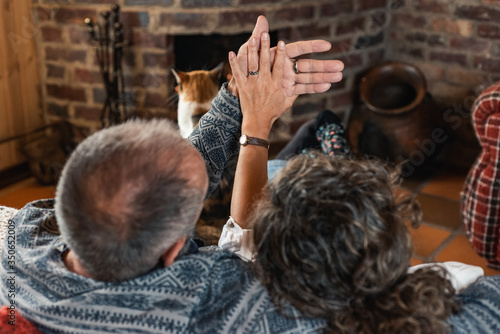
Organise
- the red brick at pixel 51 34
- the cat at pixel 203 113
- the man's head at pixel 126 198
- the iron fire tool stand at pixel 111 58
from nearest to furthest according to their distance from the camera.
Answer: the man's head at pixel 126 198, the cat at pixel 203 113, the iron fire tool stand at pixel 111 58, the red brick at pixel 51 34

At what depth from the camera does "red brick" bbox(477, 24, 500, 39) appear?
294 centimetres

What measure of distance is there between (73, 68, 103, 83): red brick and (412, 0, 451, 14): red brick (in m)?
1.72

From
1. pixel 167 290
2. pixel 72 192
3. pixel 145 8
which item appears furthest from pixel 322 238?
pixel 145 8

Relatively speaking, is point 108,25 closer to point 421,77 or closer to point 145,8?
point 145,8

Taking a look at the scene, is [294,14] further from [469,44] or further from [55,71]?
[55,71]

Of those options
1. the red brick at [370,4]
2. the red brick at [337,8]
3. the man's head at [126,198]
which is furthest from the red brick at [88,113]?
the man's head at [126,198]

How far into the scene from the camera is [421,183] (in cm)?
300

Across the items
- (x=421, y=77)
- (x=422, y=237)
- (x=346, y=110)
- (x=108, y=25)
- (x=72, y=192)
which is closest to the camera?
(x=72, y=192)

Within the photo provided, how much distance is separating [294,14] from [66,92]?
1212mm

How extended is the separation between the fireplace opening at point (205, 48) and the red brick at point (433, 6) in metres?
0.86

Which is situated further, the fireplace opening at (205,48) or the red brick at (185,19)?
the fireplace opening at (205,48)

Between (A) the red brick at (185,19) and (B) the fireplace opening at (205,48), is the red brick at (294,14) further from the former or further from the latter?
(A) the red brick at (185,19)

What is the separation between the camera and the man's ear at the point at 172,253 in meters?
0.88

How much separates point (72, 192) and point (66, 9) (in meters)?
2.21
